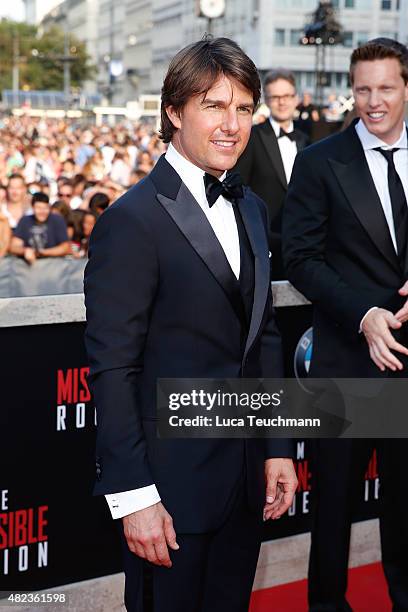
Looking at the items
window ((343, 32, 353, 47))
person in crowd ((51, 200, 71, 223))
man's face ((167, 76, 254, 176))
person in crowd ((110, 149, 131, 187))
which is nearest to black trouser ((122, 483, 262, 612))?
man's face ((167, 76, 254, 176))

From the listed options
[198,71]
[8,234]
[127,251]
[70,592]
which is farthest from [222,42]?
[8,234]

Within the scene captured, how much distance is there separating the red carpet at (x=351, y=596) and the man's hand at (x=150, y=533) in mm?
1787

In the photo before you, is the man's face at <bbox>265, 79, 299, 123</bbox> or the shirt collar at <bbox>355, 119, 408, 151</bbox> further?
the man's face at <bbox>265, 79, 299, 123</bbox>

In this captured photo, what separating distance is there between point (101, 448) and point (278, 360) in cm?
63

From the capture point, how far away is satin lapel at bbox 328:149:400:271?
335 centimetres

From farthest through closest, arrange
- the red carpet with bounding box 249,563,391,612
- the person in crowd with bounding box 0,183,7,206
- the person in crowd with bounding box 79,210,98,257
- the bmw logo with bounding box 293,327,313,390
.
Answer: the person in crowd with bounding box 0,183,7,206, the person in crowd with bounding box 79,210,98,257, the bmw logo with bounding box 293,327,313,390, the red carpet with bounding box 249,563,391,612

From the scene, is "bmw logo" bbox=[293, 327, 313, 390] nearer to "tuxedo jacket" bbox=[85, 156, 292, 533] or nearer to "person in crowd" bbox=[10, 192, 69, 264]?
"tuxedo jacket" bbox=[85, 156, 292, 533]

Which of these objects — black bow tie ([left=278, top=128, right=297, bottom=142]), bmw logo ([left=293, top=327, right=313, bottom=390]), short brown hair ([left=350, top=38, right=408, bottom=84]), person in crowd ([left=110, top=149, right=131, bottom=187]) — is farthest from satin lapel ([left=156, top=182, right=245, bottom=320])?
person in crowd ([left=110, top=149, right=131, bottom=187])

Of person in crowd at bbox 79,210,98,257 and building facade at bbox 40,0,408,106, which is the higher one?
building facade at bbox 40,0,408,106

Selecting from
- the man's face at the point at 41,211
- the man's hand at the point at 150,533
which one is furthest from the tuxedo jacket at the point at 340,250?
the man's face at the point at 41,211

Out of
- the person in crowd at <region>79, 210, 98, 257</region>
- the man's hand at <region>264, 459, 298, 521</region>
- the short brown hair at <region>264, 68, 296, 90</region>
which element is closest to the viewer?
the man's hand at <region>264, 459, 298, 521</region>

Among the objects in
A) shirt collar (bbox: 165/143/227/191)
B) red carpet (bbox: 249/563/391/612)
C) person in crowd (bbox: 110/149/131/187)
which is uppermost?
shirt collar (bbox: 165/143/227/191)

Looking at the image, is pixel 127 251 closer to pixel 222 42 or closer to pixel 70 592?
pixel 222 42

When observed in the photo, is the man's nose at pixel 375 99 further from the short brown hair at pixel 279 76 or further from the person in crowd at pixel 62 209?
the person in crowd at pixel 62 209
